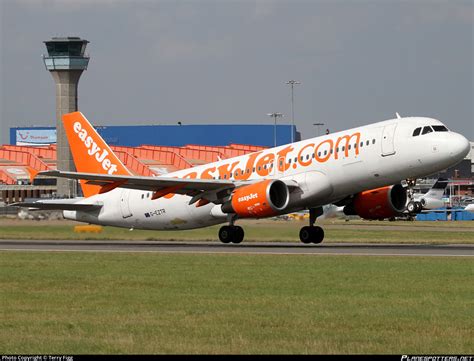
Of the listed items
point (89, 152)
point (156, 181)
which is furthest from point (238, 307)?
point (89, 152)

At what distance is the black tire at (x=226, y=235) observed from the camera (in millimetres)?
42469

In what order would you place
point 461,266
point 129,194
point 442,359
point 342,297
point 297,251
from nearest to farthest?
point 442,359 < point 342,297 < point 461,266 < point 297,251 < point 129,194

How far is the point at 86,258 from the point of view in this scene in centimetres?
3288

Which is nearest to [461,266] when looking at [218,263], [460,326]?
[218,263]

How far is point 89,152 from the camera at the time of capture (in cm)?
4859

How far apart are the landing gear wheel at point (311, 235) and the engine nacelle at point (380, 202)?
6.10 ft

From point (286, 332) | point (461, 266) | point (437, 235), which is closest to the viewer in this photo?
point (286, 332)

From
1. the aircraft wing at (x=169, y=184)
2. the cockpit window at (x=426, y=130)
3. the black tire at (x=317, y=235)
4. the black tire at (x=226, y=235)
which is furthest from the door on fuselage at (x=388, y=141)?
the black tire at (x=226, y=235)

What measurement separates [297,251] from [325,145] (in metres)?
5.55

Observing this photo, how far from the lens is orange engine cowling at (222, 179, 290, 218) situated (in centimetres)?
3941

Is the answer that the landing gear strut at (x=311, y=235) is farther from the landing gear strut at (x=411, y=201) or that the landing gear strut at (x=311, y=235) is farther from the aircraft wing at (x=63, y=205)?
the aircraft wing at (x=63, y=205)

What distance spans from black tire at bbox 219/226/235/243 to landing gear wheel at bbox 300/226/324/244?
10.0 ft

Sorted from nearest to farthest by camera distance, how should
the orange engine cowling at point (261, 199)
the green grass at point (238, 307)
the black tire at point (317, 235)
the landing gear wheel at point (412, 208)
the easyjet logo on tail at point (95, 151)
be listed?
the green grass at point (238, 307) < the orange engine cowling at point (261, 199) < the black tire at point (317, 235) < the landing gear wheel at point (412, 208) < the easyjet logo on tail at point (95, 151)

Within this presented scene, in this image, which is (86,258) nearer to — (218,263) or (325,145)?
(218,263)
